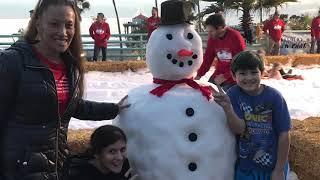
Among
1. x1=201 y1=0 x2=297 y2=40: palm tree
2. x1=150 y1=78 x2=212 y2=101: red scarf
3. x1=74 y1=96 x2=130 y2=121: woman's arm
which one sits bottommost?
x1=74 y1=96 x2=130 y2=121: woman's arm

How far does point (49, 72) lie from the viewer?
2381 mm

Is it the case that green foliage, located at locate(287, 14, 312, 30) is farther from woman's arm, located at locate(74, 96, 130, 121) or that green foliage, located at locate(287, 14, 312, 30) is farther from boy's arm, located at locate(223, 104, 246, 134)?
woman's arm, located at locate(74, 96, 130, 121)

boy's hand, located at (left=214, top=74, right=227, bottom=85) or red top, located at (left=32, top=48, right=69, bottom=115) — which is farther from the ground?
red top, located at (left=32, top=48, right=69, bottom=115)

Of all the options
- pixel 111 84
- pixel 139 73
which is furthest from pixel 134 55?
pixel 111 84

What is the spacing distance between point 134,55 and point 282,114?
1251 centimetres

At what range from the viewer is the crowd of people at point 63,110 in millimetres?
2355

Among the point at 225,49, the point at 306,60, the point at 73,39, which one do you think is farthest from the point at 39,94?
the point at 306,60

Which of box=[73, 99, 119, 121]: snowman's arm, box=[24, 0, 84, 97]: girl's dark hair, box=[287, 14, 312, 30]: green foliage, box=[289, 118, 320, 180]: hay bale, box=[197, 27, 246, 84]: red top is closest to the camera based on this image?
box=[24, 0, 84, 97]: girl's dark hair

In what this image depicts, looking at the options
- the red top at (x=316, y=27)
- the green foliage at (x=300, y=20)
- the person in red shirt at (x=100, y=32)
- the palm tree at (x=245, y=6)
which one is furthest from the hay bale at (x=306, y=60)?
the green foliage at (x=300, y=20)

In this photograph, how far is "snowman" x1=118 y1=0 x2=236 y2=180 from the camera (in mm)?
3104

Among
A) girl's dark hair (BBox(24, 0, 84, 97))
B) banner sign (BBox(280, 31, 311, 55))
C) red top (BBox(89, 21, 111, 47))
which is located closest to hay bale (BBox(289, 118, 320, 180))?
girl's dark hair (BBox(24, 0, 84, 97))

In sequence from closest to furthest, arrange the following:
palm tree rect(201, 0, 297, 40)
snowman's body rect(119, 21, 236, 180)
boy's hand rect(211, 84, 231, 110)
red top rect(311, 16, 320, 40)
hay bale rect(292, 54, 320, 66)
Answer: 1. boy's hand rect(211, 84, 231, 110)
2. snowman's body rect(119, 21, 236, 180)
3. hay bale rect(292, 54, 320, 66)
4. red top rect(311, 16, 320, 40)
5. palm tree rect(201, 0, 297, 40)

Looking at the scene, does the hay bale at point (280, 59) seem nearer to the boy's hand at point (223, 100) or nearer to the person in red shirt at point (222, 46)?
the person in red shirt at point (222, 46)

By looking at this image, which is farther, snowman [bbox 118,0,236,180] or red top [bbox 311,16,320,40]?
red top [bbox 311,16,320,40]
